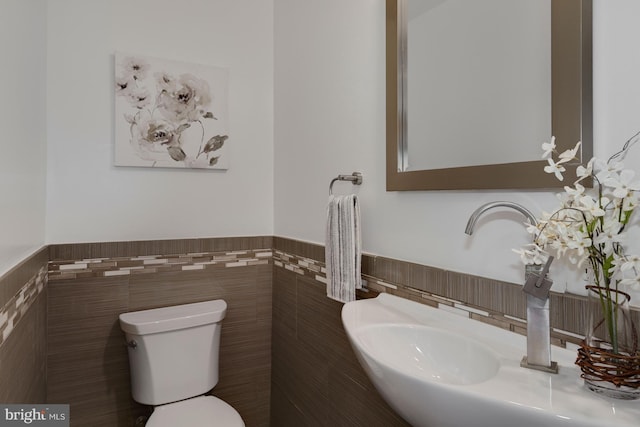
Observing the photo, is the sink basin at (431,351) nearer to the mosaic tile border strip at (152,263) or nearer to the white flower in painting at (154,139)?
the mosaic tile border strip at (152,263)

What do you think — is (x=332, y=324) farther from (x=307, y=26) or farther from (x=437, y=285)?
(x=307, y=26)

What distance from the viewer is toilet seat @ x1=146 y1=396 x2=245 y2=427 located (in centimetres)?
159

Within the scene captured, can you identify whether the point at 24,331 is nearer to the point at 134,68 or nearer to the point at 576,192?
the point at 134,68

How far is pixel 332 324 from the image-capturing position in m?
1.59

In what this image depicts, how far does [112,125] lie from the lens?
6.09 feet

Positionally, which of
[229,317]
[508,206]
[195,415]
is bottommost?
[195,415]

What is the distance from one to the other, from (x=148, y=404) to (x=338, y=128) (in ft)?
4.89

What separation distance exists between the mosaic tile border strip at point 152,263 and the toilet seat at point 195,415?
63 centimetres

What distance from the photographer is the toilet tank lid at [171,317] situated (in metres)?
1.71

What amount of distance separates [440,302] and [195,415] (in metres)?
1.19

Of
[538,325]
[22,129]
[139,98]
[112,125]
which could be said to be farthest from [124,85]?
[538,325]

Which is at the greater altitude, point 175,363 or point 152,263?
point 152,263

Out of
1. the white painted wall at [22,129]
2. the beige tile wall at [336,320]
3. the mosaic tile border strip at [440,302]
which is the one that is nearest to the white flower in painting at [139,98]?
the white painted wall at [22,129]

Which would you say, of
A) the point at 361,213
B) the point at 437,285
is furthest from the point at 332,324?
the point at 437,285
